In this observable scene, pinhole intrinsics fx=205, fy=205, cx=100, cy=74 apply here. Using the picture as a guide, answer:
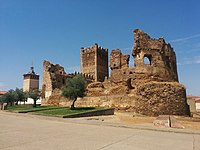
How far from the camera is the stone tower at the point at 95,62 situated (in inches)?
2111

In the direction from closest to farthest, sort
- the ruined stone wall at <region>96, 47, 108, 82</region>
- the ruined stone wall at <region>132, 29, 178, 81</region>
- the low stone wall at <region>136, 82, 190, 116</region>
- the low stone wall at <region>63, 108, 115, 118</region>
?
1. the low stone wall at <region>63, 108, 115, 118</region>
2. the low stone wall at <region>136, 82, 190, 116</region>
3. the ruined stone wall at <region>132, 29, 178, 81</region>
4. the ruined stone wall at <region>96, 47, 108, 82</region>

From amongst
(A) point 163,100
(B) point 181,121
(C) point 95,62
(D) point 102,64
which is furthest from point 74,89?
(D) point 102,64

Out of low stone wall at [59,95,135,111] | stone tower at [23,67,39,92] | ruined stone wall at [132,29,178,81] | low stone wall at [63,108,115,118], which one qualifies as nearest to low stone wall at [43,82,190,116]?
low stone wall at [63,108,115,118]

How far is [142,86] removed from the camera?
20703 millimetres

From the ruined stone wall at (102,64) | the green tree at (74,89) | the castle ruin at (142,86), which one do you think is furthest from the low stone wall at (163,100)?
the ruined stone wall at (102,64)

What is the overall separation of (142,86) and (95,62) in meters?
33.5

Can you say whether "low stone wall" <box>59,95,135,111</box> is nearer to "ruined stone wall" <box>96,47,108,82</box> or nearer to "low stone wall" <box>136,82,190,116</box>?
"low stone wall" <box>136,82,190,116</box>

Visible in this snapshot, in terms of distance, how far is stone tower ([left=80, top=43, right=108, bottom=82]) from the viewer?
53625 mm

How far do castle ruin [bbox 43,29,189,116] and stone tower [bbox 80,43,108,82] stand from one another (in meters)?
20.3

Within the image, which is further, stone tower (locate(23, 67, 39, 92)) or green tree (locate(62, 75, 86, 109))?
stone tower (locate(23, 67, 39, 92))

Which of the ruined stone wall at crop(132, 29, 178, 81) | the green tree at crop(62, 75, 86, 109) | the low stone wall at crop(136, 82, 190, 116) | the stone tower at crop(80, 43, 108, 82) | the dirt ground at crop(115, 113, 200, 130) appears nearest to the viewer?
the dirt ground at crop(115, 113, 200, 130)

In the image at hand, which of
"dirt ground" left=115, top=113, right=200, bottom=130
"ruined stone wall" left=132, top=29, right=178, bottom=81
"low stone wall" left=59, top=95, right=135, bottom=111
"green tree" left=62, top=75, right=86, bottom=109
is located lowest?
"dirt ground" left=115, top=113, right=200, bottom=130

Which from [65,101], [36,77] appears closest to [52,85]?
[65,101]

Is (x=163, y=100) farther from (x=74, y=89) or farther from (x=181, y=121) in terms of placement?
(x=74, y=89)
